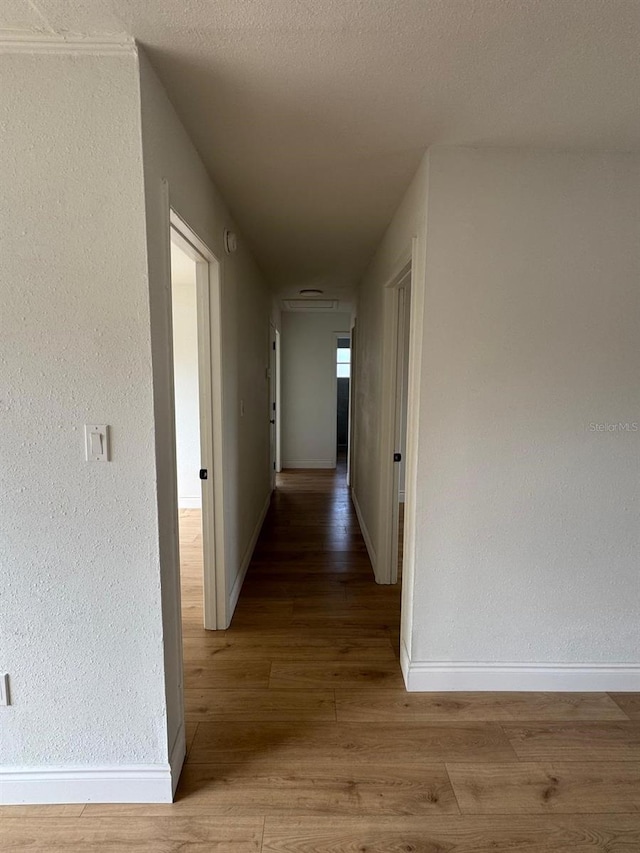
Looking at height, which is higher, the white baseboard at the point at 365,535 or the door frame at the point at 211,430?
the door frame at the point at 211,430

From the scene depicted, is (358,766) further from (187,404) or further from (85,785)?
(187,404)

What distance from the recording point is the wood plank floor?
4.30 feet

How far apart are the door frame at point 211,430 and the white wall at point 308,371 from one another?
13.2 feet

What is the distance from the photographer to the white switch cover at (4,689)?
1.35m

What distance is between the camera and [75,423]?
128 cm

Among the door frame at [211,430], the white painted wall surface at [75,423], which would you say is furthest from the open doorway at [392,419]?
the white painted wall surface at [75,423]

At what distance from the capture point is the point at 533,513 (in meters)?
1.84

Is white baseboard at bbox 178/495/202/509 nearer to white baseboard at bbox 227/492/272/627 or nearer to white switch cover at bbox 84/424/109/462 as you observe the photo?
white baseboard at bbox 227/492/272/627

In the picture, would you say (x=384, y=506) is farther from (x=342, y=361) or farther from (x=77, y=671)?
(x=342, y=361)

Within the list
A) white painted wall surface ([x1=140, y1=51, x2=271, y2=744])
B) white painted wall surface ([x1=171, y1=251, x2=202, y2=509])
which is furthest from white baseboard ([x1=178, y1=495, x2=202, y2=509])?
white painted wall surface ([x1=140, y1=51, x2=271, y2=744])

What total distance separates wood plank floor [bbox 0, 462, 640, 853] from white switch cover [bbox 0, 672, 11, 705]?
37 centimetres

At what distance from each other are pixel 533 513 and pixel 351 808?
129 centimetres

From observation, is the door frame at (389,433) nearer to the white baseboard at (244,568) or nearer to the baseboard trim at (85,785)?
the white baseboard at (244,568)

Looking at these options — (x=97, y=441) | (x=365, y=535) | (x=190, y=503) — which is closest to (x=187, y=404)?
(x=190, y=503)
